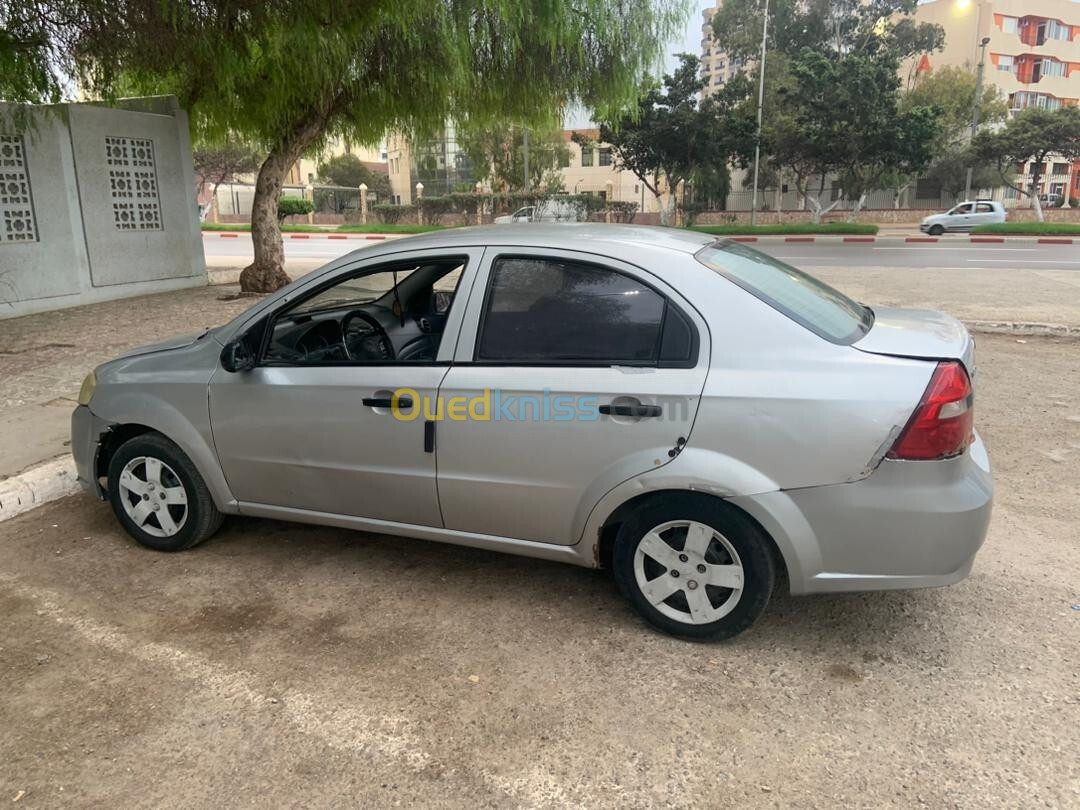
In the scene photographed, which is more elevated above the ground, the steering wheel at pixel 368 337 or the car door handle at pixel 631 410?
the steering wheel at pixel 368 337

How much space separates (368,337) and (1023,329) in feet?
28.1

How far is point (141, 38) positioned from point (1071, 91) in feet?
231

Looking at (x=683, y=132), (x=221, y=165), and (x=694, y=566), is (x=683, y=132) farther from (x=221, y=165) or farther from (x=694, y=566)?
(x=694, y=566)

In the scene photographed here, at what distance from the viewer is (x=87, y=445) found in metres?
4.11

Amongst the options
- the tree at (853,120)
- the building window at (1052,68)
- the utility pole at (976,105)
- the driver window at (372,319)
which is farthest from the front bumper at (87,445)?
the building window at (1052,68)

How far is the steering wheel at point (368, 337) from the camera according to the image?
3996 millimetres

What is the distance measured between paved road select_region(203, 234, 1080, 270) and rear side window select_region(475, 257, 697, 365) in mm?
16227

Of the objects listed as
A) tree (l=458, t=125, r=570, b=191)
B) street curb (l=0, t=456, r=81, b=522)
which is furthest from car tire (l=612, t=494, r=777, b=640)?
tree (l=458, t=125, r=570, b=191)

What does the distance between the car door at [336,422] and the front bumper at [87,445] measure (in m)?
0.80

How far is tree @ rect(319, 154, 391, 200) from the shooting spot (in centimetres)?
6662

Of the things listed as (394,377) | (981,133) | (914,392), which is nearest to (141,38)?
(394,377)

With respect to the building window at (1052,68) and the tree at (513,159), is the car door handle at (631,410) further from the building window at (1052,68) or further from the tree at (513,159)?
the building window at (1052,68)

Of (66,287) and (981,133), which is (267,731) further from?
(981,133)

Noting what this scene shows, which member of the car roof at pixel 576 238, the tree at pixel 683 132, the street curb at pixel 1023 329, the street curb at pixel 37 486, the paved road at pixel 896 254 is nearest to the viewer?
the car roof at pixel 576 238
